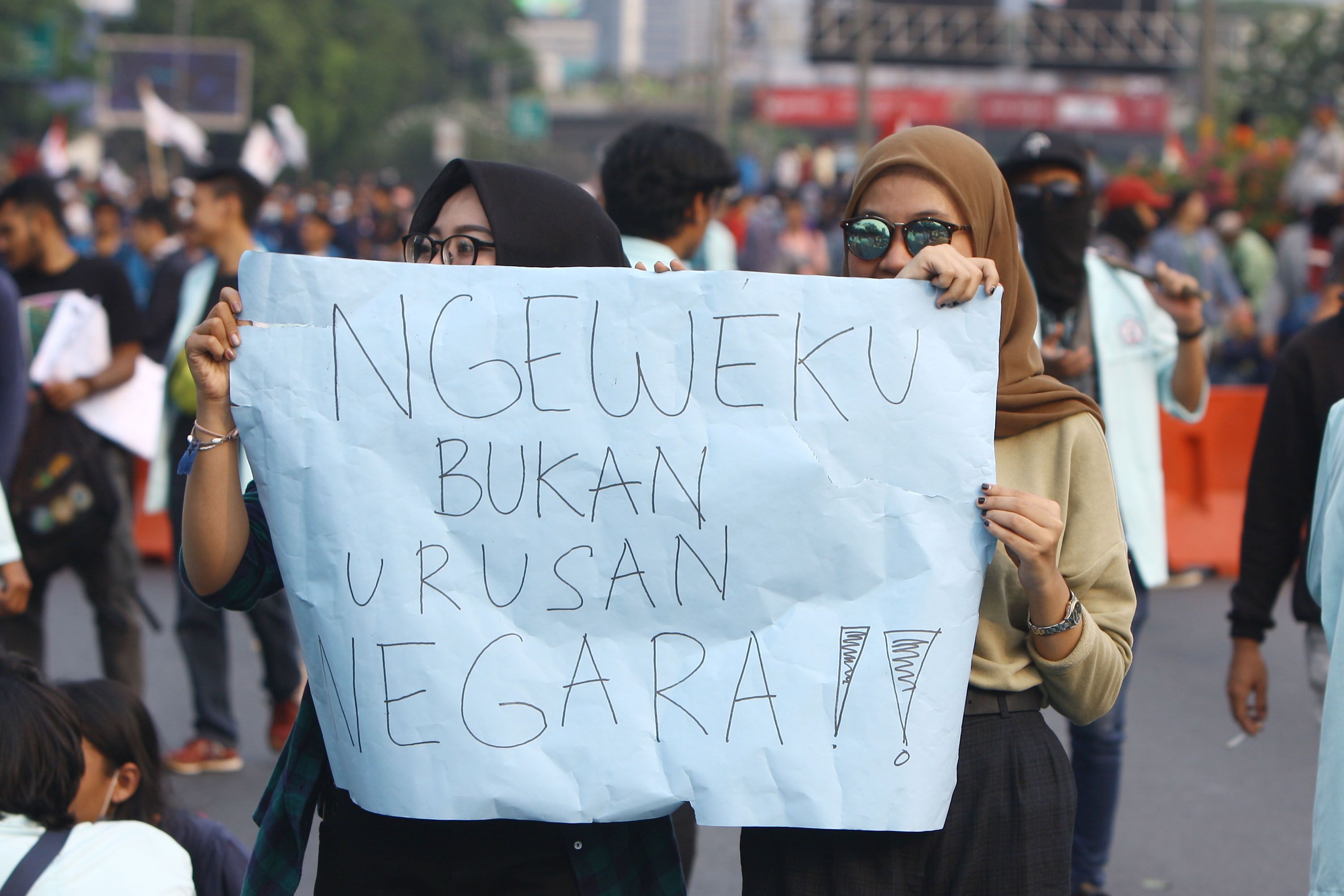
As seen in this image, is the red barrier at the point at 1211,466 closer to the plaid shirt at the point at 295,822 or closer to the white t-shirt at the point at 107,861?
the plaid shirt at the point at 295,822

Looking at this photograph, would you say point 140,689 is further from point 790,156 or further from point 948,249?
point 790,156

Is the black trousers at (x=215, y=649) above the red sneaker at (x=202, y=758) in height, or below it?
above

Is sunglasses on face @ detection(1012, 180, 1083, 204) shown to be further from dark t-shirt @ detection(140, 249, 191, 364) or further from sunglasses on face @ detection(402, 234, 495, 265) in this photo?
dark t-shirt @ detection(140, 249, 191, 364)

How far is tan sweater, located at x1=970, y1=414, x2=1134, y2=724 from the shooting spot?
2.18 metres

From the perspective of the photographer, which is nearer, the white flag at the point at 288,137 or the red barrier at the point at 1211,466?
the red barrier at the point at 1211,466

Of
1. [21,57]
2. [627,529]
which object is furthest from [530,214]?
[21,57]

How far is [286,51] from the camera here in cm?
6425

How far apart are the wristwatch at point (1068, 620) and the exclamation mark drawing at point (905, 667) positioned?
0.52ft

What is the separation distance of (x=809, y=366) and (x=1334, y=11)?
148 ft

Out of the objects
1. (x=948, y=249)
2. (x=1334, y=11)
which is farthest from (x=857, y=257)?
(x=1334, y=11)

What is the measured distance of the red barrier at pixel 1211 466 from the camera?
847 cm

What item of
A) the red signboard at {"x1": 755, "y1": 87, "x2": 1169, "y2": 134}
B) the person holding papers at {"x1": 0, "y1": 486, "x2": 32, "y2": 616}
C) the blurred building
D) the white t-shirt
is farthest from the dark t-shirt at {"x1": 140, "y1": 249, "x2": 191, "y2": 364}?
the red signboard at {"x1": 755, "y1": 87, "x2": 1169, "y2": 134}

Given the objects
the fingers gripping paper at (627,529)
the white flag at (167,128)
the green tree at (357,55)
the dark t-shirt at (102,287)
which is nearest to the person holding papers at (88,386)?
the dark t-shirt at (102,287)

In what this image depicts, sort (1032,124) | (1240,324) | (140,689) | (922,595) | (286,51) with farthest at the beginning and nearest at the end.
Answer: (1032,124) < (286,51) < (1240,324) < (140,689) < (922,595)
